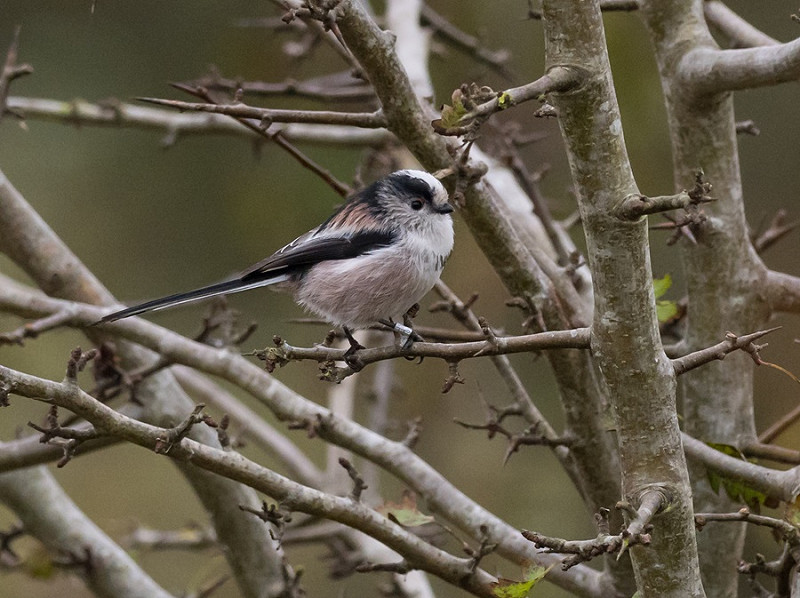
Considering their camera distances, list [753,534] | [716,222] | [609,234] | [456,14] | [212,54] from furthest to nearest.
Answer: [212,54] < [456,14] < [753,534] < [716,222] < [609,234]

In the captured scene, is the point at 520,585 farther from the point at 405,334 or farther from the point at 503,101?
the point at 503,101

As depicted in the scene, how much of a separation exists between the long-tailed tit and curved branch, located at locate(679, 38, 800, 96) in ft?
2.75

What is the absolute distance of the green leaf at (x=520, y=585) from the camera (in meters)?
2.04

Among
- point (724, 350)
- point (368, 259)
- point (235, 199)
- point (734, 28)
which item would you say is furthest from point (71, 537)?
point (235, 199)

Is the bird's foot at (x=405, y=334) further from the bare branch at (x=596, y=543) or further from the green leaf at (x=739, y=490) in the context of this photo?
the green leaf at (x=739, y=490)

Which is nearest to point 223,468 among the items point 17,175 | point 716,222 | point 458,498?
point 458,498

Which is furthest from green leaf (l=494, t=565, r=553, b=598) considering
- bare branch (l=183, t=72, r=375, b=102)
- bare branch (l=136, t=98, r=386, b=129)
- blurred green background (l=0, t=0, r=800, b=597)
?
blurred green background (l=0, t=0, r=800, b=597)

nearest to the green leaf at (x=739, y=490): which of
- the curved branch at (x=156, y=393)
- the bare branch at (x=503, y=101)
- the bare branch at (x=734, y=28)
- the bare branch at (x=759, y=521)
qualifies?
the bare branch at (x=759, y=521)

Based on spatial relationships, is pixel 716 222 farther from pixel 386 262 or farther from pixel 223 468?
pixel 223 468

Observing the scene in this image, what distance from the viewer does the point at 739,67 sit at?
8.42 ft

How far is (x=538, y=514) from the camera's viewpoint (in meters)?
6.06

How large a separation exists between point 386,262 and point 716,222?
0.99 meters

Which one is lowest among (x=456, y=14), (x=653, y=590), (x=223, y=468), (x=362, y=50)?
(x=653, y=590)

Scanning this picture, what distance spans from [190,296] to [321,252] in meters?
0.46
